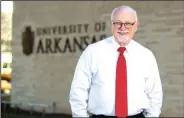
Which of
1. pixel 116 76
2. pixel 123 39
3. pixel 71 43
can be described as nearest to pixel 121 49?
pixel 123 39

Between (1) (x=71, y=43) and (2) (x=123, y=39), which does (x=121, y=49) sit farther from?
(1) (x=71, y=43)

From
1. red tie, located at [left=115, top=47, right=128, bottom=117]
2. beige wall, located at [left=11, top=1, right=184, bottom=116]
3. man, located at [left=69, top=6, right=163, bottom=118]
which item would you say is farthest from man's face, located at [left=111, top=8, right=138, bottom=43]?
beige wall, located at [left=11, top=1, right=184, bottom=116]

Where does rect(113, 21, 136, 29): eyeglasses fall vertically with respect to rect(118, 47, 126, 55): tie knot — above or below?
above

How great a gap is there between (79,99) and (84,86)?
85 millimetres

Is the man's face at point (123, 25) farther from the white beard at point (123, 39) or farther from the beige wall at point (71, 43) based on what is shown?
the beige wall at point (71, 43)

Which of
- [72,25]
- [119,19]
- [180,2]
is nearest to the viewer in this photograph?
[119,19]

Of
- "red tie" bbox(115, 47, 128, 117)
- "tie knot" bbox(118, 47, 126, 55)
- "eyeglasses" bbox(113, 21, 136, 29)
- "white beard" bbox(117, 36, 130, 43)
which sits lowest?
"red tie" bbox(115, 47, 128, 117)

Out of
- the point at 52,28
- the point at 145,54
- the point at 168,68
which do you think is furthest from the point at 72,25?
the point at 145,54

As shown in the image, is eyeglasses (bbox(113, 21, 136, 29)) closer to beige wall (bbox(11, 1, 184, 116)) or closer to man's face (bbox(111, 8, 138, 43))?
man's face (bbox(111, 8, 138, 43))

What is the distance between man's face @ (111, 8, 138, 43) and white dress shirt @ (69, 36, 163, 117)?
0.28 ft

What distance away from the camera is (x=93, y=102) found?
292 cm

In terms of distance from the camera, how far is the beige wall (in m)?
9.30

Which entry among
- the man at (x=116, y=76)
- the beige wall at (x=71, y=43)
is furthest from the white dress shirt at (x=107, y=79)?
the beige wall at (x=71, y=43)

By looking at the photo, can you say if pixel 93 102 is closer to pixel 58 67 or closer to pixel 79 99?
pixel 79 99
